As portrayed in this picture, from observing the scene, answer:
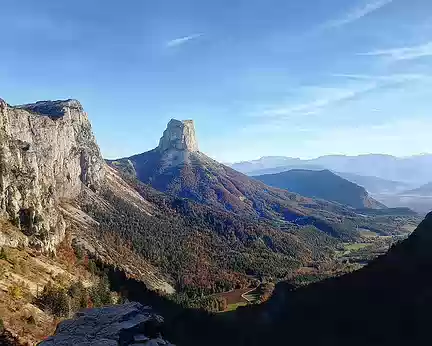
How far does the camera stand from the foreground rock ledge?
65.9m

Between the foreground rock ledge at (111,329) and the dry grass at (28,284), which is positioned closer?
the foreground rock ledge at (111,329)

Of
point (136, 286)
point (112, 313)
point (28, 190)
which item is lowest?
point (136, 286)

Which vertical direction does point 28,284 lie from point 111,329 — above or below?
above

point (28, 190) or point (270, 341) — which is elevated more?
point (28, 190)

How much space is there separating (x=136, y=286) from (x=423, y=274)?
12845 cm

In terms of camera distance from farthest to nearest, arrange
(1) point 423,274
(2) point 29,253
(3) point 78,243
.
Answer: (3) point 78,243, (2) point 29,253, (1) point 423,274

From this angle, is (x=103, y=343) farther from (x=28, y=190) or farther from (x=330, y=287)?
(x=28, y=190)

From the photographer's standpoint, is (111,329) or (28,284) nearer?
(111,329)

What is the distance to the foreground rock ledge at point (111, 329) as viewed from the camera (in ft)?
216

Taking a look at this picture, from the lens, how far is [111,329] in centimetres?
7038

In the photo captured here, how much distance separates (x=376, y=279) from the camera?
69.1 m

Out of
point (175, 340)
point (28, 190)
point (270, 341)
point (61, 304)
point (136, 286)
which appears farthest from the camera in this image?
point (136, 286)

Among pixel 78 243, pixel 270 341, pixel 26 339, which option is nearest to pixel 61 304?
pixel 26 339

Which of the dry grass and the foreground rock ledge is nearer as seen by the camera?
the foreground rock ledge
